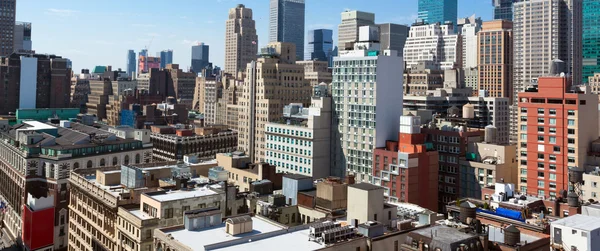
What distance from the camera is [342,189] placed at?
97.2m

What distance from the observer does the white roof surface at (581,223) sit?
248 ft

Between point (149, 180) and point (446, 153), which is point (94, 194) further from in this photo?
point (446, 153)

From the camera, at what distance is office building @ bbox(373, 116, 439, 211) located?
473 ft

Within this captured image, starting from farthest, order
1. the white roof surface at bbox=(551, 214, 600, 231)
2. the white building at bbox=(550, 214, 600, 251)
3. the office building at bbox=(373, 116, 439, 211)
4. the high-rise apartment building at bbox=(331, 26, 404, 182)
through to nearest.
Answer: the high-rise apartment building at bbox=(331, 26, 404, 182) < the office building at bbox=(373, 116, 439, 211) < the white roof surface at bbox=(551, 214, 600, 231) < the white building at bbox=(550, 214, 600, 251)

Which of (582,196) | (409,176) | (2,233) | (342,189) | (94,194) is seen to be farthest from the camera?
(2,233)

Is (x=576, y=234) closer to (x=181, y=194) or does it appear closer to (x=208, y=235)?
(x=208, y=235)

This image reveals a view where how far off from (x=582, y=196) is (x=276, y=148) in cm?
9229

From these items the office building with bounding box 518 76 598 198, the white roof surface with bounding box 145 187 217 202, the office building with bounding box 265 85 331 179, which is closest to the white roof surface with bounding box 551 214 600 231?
the white roof surface with bounding box 145 187 217 202

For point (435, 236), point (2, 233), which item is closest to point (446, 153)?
point (435, 236)

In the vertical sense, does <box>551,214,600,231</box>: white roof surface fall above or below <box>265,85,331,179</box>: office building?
below

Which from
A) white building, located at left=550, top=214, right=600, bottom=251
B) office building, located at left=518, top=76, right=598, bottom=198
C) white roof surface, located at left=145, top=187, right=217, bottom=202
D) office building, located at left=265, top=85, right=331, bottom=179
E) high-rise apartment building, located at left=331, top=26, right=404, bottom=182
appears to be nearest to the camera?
white building, located at left=550, top=214, right=600, bottom=251

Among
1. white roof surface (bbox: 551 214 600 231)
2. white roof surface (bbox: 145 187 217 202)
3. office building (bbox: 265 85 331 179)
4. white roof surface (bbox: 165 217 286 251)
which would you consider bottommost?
white roof surface (bbox: 165 217 286 251)

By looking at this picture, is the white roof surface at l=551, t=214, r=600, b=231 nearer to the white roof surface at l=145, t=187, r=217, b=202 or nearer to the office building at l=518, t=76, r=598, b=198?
the white roof surface at l=145, t=187, r=217, b=202

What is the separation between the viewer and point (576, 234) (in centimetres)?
7506
